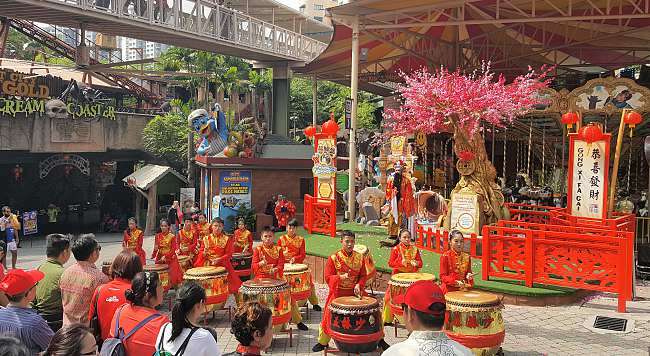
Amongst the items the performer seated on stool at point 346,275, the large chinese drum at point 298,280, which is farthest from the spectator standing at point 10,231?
the performer seated on stool at point 346,275

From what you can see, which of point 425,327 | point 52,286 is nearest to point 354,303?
point 52,286

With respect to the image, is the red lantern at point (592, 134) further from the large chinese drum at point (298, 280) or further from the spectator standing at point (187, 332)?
the spectator standing at point (187, 332)

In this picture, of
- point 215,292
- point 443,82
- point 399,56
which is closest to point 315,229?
point 443,82

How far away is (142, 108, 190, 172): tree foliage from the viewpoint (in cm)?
2706

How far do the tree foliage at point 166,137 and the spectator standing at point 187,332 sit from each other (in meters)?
23.6

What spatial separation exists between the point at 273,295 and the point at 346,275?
121cm

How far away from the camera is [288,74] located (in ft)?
92.1

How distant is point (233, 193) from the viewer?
19094 mm

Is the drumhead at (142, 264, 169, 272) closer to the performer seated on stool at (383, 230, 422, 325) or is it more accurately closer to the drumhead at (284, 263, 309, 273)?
the drumhead at (284, 263, 309, 273)

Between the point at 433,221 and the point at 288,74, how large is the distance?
15.0 metres

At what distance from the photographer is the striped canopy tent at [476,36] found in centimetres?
1652

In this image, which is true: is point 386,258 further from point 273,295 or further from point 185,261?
point 273,295

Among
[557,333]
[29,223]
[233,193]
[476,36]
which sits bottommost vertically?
[557,333]

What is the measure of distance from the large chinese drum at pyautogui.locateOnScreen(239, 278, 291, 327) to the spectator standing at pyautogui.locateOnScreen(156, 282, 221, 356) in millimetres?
4403
